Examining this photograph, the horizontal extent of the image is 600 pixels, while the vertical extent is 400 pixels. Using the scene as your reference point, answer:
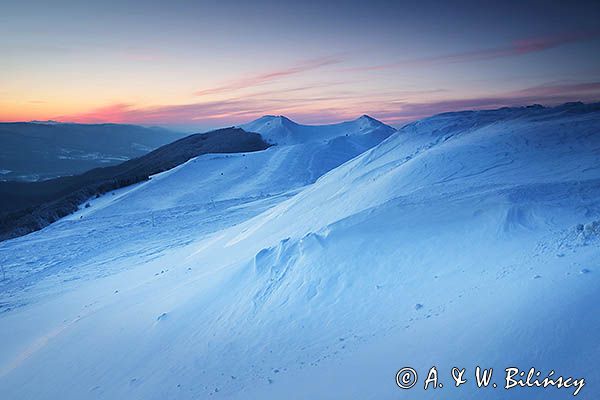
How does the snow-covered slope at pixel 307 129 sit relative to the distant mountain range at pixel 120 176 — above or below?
above

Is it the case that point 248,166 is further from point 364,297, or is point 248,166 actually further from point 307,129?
point 307,129

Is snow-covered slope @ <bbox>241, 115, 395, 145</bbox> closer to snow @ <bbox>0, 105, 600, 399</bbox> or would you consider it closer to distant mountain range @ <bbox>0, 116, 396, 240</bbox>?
distant mountain range @ <bbox>0, 116, 396, 240</bbox>

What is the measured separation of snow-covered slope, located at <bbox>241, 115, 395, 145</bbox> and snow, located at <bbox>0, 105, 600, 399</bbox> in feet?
157

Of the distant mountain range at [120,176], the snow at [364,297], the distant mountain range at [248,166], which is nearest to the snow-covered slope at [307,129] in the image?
the distant mountain range at [248,166]

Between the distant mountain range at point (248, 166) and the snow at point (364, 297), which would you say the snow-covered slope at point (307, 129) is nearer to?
the distant mountain range at point (248, 166)

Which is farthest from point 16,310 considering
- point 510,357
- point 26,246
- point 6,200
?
point 6,200

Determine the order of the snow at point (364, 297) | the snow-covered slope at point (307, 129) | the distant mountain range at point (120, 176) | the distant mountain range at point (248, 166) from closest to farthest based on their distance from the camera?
the snow at point (364, 297) < the distant mountain range at point (248, 166) < the distant mountain range at point (120, 176) < the snow-covered slope at point (307, 129)

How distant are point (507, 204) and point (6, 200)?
272ft

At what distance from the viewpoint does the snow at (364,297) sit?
146 inches

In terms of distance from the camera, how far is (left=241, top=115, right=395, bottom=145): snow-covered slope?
192 feet

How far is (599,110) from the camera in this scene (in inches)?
468

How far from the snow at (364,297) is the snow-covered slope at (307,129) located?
47712 millimetres

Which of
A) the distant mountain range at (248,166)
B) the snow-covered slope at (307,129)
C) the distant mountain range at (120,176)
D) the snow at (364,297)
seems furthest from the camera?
the snow-covered slope at (307,129)

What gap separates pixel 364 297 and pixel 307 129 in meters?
63.3
